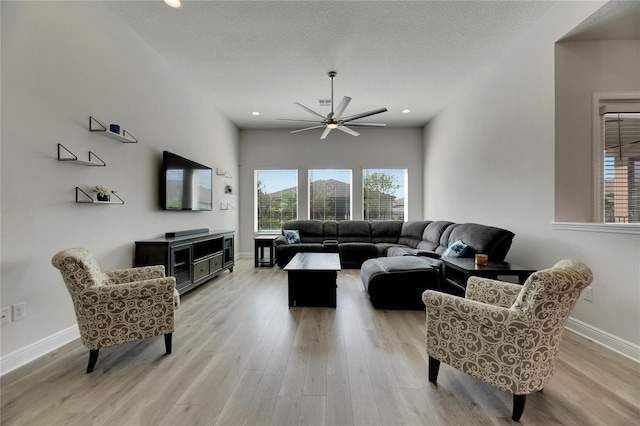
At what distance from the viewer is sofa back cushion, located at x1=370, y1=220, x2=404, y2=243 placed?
6035mm

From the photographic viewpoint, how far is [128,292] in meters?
1.90

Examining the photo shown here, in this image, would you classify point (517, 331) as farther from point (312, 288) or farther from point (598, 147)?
point (598, 147)

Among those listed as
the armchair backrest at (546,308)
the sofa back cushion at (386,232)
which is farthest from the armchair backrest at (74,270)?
the sofa back cushion at (386,232)

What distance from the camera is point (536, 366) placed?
1.43m

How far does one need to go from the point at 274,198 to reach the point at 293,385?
543cm

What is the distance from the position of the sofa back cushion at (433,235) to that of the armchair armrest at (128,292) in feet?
12.9

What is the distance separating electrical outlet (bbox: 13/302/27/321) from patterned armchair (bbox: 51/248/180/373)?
47 centimetres

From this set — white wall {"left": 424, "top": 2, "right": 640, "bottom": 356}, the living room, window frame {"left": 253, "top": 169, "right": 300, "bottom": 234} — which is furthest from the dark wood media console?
white wall {"left": 424, "top": 2, "right": 640, "bottom": 356}

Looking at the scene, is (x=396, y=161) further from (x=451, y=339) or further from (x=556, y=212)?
(x=451, y=339)

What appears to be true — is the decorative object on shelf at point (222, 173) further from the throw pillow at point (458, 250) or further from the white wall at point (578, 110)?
the white wall at point (578, 110)

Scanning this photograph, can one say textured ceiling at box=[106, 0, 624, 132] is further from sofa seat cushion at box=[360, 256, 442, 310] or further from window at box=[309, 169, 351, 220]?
sofa seat cushion at box=[360, 256, 442, 310]

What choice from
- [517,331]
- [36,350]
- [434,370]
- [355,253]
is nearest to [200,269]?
[36,350]

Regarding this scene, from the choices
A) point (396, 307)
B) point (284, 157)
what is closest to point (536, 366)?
point (396, 307)

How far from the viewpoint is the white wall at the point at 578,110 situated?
8.77 feet
